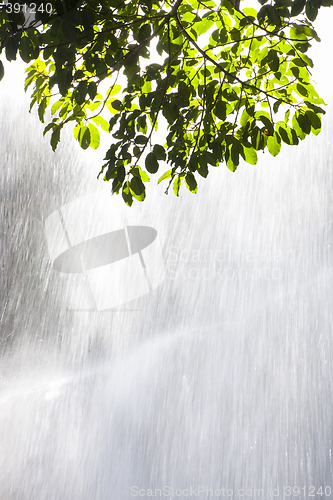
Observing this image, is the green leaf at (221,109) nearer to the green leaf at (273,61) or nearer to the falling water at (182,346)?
the green leaf at (273,61)

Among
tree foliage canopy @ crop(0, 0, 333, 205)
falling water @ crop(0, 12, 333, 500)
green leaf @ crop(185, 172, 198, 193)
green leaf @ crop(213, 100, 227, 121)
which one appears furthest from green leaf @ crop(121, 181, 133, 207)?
falling water @ crop(0, 12, 333, 500)

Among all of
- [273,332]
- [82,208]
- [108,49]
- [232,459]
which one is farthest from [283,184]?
[108,49]

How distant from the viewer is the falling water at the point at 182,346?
670 centimetres

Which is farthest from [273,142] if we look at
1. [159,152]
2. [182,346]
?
[182,346]

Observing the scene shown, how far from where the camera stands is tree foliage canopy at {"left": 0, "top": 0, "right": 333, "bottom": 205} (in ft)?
5.12

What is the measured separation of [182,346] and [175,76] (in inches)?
340

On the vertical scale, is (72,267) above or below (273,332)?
above

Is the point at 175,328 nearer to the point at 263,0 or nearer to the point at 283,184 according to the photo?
the point at 283,184

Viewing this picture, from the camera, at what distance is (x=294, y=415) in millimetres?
7512

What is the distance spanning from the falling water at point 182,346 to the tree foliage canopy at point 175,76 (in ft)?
18.1

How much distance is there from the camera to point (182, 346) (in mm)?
10070

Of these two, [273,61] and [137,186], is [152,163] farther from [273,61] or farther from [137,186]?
[273,61]

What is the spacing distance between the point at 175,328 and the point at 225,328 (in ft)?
4.02

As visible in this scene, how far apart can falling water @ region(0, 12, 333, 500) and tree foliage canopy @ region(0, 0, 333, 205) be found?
5509 millimetres
